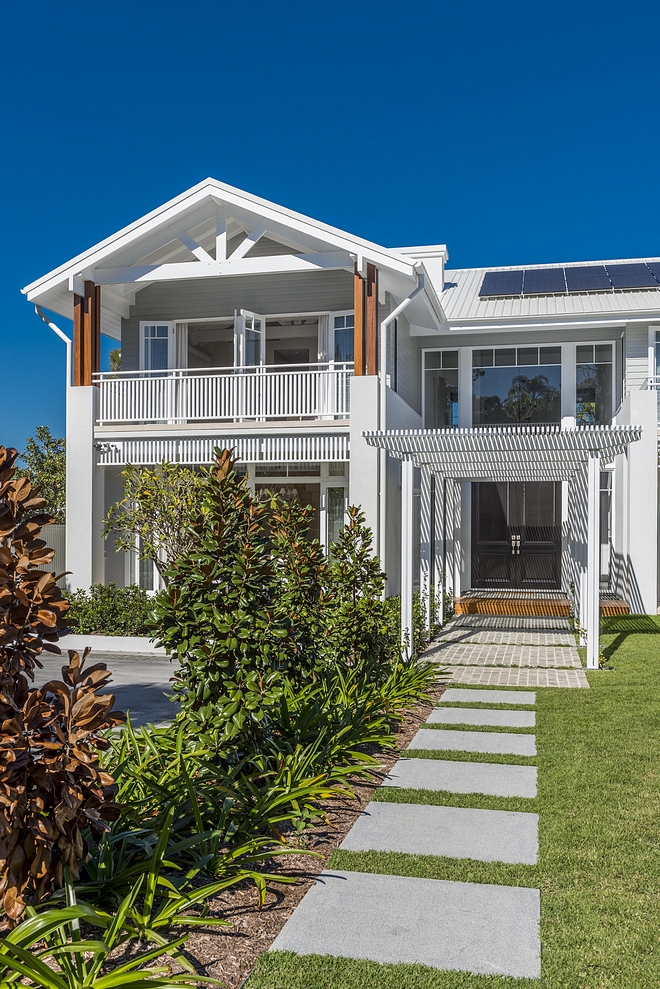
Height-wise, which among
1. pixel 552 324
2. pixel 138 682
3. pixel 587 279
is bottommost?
pixel 138 682

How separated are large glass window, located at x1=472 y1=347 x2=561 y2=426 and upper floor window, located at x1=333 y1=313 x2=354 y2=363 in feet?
12.3

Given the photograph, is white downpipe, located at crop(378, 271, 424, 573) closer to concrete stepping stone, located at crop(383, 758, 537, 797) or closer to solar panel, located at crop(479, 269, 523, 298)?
solar panel, located at crop(479, 269, 523, 298)

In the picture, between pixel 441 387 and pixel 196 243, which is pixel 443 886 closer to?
pixel 196 243

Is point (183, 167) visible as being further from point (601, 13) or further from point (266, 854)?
point (266, 854)

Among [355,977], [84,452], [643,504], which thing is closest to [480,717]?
[355,977]

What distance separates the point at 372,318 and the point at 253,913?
11365 millimetres

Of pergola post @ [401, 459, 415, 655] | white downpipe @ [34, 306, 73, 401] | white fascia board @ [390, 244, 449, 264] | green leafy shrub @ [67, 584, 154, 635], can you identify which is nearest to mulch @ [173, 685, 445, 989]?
pergola post @ [401, 459, 415, 655]

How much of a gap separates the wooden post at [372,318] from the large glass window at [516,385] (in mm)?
5093

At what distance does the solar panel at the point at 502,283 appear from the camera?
1938cm

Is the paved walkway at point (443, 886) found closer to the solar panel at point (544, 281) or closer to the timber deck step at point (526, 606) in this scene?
the timber deck step at point (526, 606)

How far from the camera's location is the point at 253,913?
3.80 meters

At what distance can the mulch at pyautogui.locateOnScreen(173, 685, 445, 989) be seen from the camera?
11.0 feet

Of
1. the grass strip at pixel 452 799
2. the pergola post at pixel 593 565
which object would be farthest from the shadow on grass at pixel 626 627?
the grass strip at pixel 452 799

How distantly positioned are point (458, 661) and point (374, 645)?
2966 millimetres
